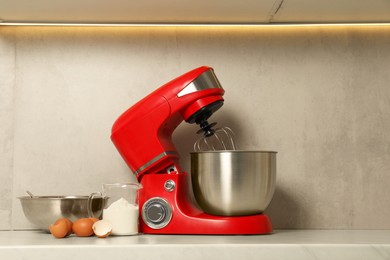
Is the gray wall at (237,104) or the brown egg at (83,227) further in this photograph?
the gray wall at (237,104)

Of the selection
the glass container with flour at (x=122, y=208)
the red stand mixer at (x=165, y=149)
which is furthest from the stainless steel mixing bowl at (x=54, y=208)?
the red stand mixer at (x=165, y=149)

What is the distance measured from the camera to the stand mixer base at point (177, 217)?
4.61 feet

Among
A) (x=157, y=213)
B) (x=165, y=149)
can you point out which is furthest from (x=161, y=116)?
(x=157, y=213)

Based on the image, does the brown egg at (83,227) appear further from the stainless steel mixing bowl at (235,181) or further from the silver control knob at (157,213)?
the stainless steel mixing bowl at (235,181)

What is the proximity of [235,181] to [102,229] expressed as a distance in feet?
1.12

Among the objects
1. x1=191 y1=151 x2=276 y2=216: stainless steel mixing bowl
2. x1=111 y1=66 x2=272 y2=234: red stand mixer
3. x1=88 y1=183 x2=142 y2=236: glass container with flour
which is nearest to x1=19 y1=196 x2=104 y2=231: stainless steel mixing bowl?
x1=88 y1=183 x2=142 y2=236: glass container with flour

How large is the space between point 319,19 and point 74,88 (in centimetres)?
76

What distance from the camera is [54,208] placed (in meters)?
1.45

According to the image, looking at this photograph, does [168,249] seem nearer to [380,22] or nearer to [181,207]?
[181,207]

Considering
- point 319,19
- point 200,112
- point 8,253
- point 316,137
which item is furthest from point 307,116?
point 8,253

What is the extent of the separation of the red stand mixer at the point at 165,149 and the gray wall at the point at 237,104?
0.74 ft

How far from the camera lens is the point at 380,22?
5.62 ft

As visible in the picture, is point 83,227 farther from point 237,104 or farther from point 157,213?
point 237,104

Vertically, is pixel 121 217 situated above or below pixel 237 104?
below
